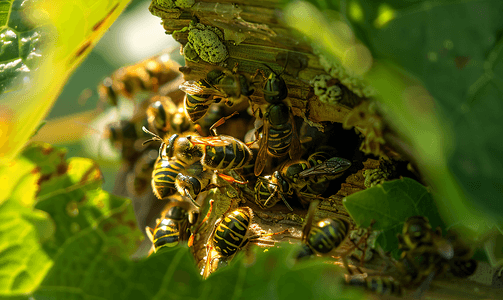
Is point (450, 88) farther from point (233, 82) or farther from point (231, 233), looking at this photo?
point (231, 233)

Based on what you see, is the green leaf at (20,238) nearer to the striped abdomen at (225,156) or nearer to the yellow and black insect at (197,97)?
the striped abdomen at (225,156)

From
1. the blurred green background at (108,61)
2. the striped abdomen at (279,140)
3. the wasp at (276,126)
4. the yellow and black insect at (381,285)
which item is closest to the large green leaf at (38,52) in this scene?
the wasp at (276,126)

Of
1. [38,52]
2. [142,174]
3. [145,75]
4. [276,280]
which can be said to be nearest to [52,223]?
[38,52]

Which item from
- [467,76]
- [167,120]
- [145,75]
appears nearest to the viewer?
[467,76]

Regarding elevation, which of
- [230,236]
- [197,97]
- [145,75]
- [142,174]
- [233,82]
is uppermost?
[233,82]

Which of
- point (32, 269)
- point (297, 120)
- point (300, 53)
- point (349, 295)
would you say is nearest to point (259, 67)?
point (300, 53)

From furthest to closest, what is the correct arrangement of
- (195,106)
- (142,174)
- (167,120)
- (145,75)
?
1. (145,75)
2. (142,174)
3. (167,120)
4. (195,106)
